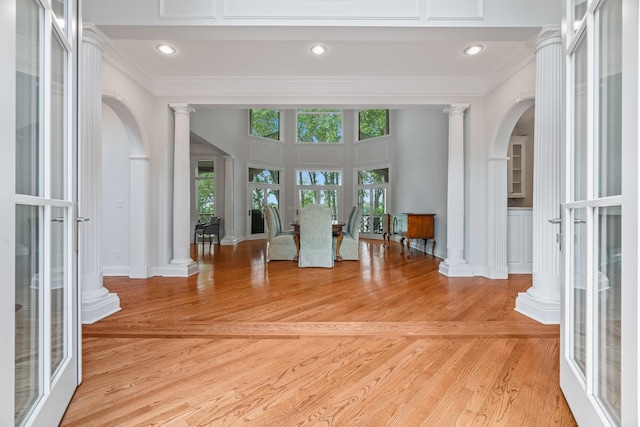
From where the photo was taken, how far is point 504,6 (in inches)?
96.2

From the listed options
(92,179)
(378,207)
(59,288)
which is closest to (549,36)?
(59,288)

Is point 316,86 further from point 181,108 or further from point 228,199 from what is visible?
point 228,199

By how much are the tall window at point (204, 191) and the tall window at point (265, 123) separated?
1.65 meters

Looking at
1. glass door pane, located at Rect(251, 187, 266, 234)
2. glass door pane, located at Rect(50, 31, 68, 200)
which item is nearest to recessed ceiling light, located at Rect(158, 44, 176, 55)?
glass door pane, located at Rect(50, 31, 68, 200)

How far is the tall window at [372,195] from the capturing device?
8945 millimetres

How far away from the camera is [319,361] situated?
1.84 metres

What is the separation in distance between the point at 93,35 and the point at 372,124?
7.66 m

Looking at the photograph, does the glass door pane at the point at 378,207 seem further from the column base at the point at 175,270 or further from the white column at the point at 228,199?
the column base at the point at 175,270

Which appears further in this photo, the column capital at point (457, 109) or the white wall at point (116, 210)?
the column capital at point (457, 109)

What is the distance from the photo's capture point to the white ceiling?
8.27 feet

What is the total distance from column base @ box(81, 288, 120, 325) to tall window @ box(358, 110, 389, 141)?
7.82 m

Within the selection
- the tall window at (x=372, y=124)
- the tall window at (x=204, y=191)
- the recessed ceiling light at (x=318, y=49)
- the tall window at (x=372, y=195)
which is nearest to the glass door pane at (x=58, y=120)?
the recessed ceiling light at (x=318, y=49)

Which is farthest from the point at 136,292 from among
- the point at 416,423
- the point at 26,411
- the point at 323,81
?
the point at 323,81

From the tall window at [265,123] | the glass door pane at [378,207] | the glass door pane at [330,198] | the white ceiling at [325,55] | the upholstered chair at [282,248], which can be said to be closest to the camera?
the white ceiling at [325,55]
